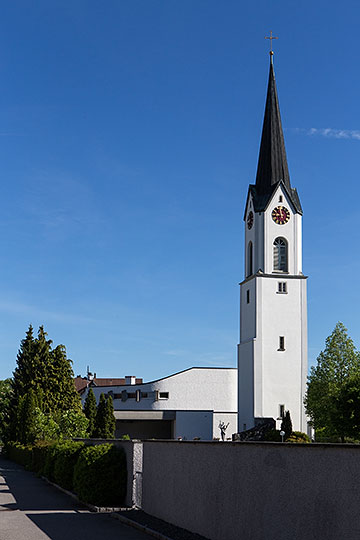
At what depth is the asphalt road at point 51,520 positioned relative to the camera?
12.9 metres

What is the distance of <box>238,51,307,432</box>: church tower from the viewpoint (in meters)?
56.2

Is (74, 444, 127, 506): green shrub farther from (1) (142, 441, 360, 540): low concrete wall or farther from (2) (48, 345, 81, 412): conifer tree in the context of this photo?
(2) (48, 345, 81, 412): conifer tree

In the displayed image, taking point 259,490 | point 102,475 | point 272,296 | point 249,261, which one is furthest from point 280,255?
point 259,490

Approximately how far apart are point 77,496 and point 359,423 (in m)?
31.0

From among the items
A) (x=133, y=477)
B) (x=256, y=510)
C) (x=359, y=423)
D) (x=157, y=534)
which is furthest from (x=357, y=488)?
(x=359, y=423)

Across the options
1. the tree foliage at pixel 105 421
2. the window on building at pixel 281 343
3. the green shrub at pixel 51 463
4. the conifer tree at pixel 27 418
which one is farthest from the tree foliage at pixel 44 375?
the green shrub at pixel 51 463

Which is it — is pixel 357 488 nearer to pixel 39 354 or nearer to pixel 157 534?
pixel 157 534

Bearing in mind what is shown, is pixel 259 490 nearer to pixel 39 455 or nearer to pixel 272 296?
pixel 39 455

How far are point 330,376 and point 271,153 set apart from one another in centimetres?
2028

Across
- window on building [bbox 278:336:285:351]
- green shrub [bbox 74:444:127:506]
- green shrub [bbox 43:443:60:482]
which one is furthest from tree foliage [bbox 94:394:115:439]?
green shrub [bbox 74:444:127:506]

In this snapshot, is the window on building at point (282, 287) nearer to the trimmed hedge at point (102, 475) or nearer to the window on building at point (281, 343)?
the window on building at point (281, 343)

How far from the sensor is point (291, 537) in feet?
30.2

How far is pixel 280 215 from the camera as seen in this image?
60.5 m

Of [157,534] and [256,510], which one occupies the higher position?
[256,510]
